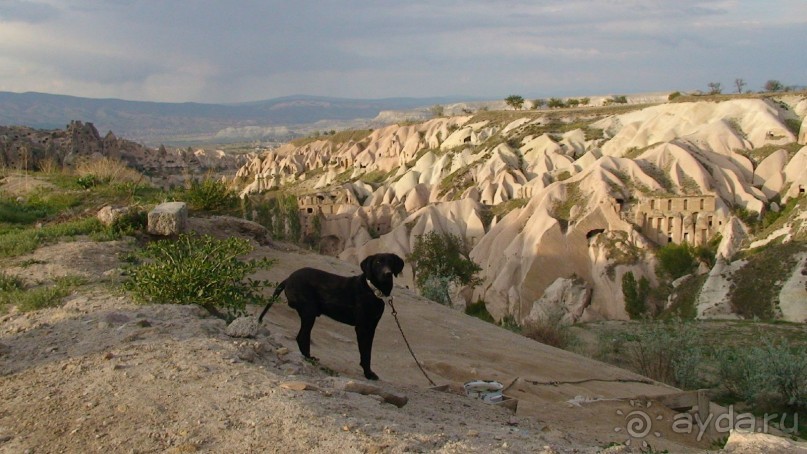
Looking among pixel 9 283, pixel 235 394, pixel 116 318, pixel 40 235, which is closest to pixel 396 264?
pixel 235 394

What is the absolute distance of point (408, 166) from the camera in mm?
65438

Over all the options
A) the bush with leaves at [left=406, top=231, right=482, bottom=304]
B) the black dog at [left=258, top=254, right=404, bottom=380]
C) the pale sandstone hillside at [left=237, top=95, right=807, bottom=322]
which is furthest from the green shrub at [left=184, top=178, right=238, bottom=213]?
the bush with leaves at [left=406, top=231, right=482, bottom=304]

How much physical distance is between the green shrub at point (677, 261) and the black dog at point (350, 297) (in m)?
23.7

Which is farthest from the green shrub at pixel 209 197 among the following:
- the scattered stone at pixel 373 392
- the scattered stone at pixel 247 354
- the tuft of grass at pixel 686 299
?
the tuft of grass at pixel 686 299

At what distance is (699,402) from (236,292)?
4.17m

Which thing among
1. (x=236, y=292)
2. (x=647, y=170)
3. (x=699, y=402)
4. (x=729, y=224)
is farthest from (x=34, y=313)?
(x=647, y=170)

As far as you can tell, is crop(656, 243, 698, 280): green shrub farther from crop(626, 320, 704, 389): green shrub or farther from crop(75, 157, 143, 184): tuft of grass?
crop(75, 157, 143, 184): tuft of grass

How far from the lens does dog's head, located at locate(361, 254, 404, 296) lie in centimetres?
550

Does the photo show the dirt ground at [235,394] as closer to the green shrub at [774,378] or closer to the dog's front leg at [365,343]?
the dog's front leg at [365,343]

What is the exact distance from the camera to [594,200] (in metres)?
31.4

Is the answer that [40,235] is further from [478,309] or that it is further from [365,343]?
[478,309]

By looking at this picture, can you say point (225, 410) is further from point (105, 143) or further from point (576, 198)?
point (105, 143)

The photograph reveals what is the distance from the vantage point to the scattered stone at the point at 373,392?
4730mm

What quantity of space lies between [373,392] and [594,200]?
28070 mm
